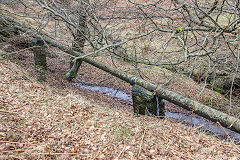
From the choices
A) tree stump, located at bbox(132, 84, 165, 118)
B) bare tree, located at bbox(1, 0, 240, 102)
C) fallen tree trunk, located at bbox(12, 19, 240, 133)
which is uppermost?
bare tree, located at bbox(1, 0, 240, 102)

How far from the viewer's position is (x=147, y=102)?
587 centimetres

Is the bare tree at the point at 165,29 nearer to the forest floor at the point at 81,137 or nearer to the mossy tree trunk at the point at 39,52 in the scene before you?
the forest floor at the point at 81,137

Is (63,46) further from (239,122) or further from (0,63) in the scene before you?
(239,122)

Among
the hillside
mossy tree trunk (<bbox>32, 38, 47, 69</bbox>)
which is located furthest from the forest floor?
mossy tree trunk (<bbox>32, 38, 47, 69</bbox>)

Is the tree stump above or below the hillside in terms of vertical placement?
below

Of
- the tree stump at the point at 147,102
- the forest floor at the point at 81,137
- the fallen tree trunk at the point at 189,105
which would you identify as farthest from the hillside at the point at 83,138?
the tree stump at the point at 147,102

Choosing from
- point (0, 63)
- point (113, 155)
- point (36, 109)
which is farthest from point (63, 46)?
point (113, 155)

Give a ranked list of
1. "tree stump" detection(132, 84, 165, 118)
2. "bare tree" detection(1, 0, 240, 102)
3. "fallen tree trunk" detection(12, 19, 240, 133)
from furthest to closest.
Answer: "tree stump" detection(132, 84, 165, 118) < "fallen tree trunk" detection(12, 19, 240, 133) < "bare tree" detection(1, 0, 240, 102)

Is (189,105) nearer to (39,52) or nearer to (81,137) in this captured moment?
(81,137)

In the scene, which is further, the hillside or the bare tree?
the bare tree

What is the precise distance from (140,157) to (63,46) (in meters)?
7.19

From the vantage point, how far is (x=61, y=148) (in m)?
2.56

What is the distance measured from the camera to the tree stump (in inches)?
228

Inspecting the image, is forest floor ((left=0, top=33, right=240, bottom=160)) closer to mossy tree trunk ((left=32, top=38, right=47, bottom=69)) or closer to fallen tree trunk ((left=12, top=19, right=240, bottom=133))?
fallen tree trunk ((left=12, top=19, right=240, bottom=133))
